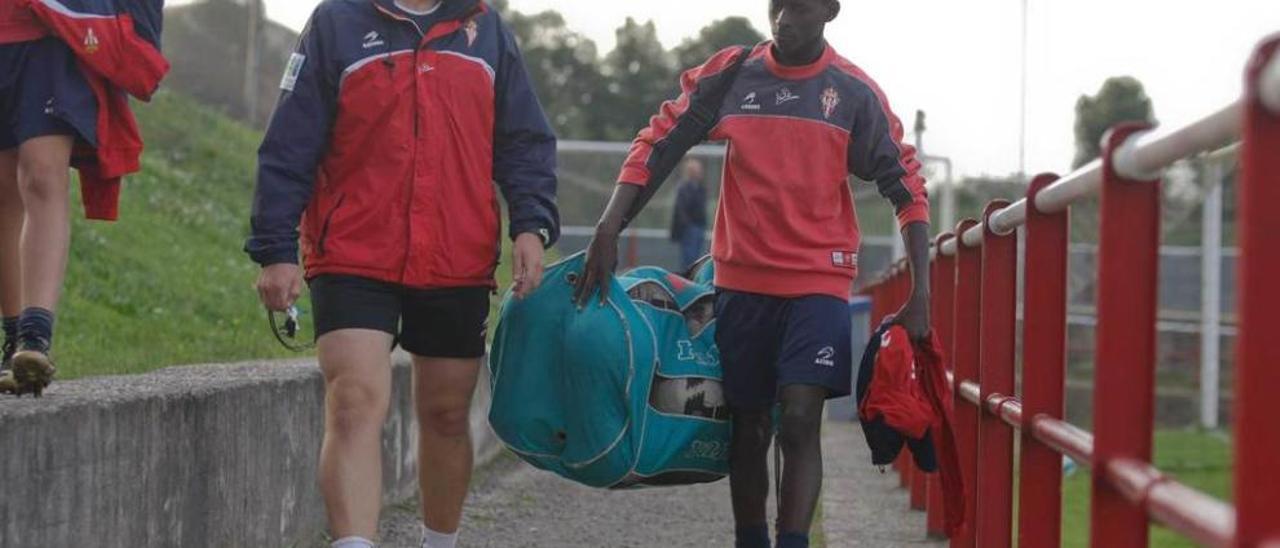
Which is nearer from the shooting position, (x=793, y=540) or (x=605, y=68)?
(x=793, y=540)

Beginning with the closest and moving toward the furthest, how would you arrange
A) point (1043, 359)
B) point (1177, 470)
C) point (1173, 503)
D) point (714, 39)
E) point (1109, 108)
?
point (1173, 503), point (1043, 359), point (1177, 470), point (1109, 108), point (714, 39)

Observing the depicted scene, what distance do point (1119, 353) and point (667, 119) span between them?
315cm

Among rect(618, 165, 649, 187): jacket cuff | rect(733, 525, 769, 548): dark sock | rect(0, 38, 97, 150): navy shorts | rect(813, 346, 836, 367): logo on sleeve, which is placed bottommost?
rect(733, 525, 769, 548): dark sock

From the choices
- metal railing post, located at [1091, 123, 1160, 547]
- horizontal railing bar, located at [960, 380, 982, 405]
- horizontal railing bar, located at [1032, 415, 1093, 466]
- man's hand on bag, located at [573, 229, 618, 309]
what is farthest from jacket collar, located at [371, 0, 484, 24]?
metal railing post, located at [1091, 123, 1160, 547]

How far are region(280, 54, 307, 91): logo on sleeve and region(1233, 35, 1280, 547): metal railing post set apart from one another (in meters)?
3.31

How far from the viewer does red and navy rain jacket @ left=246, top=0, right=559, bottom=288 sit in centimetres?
530

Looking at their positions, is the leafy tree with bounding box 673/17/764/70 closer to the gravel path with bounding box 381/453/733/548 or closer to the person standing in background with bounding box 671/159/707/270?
the person standing in background with bounding box 671/159/707/270

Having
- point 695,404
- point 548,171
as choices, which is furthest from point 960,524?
point 548,171

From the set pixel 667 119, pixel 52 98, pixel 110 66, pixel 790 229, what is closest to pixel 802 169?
pixel 790 229

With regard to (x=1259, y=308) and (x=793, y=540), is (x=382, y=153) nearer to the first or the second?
(x=793, y=540)

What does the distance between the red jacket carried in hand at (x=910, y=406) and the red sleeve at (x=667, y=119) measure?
32.2 inches

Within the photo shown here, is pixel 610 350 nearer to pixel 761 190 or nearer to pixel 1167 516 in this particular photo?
pixel 761 190

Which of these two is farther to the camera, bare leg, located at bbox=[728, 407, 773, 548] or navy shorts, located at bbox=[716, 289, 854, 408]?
bare leg, located at bbox=[728, 407, 773, 548]

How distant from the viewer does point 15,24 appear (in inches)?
218
